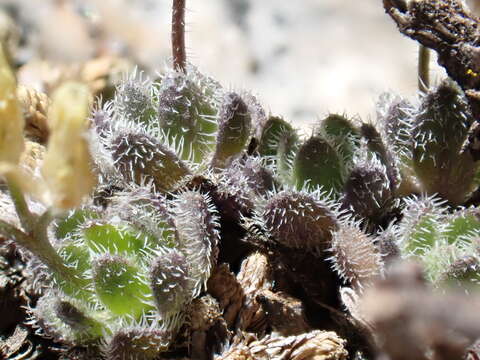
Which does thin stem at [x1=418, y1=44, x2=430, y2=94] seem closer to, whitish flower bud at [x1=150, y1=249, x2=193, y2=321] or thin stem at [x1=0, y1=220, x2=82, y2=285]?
whitish flower bud at [x1=150, y1=249, x2=193, y2=321]

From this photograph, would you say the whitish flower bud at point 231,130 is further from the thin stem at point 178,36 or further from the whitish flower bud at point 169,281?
the whitish flower bud at point 169,281

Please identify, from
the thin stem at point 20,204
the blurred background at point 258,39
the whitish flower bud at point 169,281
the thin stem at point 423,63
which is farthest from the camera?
the blurred background at point 258,39

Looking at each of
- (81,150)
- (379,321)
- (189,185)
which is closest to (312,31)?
(189,185)

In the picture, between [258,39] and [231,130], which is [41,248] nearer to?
[231,130]

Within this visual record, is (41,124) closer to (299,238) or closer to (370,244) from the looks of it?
(299,238)

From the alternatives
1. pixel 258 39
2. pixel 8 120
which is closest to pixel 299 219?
pixel 8 120

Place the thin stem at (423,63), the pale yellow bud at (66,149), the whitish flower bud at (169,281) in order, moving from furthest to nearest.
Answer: the thin stem at (423,63)
the whitish flower bud at (169,281)
the pale yellow bud at (66,149)

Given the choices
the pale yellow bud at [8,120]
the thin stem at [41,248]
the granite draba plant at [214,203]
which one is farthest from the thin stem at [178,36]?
the pale yellow bud at [8,120]

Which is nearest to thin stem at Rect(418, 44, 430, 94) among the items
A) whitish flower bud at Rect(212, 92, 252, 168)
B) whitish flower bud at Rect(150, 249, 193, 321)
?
whitish flower bud at Rect(212, 92, 252, 168)
